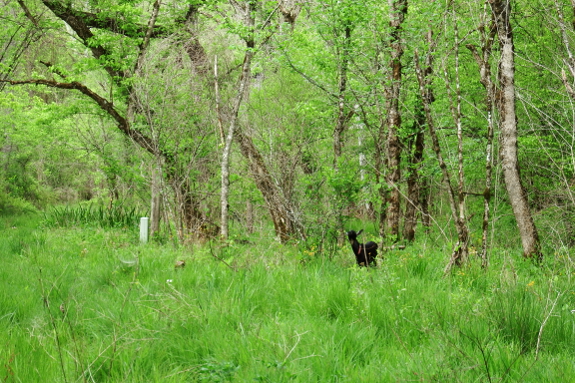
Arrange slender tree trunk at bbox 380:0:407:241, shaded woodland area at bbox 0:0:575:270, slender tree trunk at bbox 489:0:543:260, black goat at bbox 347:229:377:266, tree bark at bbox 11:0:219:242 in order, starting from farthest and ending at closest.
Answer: tree bark at bbox 11:0:219:242
slender tree trunk at bbox 380:0:407:241
shaded woodland area at bbox 0:0:575:270
slender tree trunk at bbox 489:0:543:260
black goat at bbox 347:229:377:266

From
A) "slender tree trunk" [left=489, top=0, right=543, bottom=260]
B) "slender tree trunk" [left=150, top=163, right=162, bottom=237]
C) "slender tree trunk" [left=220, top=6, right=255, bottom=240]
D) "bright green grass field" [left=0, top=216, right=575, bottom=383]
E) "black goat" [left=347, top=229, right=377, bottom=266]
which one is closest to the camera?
"bright green grass field" [left=0, top=216, right=575, bottom=383]

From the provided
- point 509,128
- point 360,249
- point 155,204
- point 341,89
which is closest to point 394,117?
point 509,128

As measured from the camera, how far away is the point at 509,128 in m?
6.47

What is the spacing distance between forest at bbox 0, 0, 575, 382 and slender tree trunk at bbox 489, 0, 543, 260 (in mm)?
27

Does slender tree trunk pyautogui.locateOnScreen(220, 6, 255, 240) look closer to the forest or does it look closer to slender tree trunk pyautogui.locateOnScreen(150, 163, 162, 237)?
the forest

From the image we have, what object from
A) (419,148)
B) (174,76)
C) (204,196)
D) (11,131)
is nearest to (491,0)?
(419,148)

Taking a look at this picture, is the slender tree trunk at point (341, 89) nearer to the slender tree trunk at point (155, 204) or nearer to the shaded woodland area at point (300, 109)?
the shaded woodland area at point (300, 109)

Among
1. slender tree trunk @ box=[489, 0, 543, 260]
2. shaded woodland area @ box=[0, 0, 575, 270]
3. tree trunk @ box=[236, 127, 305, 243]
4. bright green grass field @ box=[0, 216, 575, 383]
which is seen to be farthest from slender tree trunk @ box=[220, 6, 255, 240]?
slender tree trunk @ box=[489, 0, 543, 260]

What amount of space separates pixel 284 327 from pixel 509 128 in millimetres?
4779

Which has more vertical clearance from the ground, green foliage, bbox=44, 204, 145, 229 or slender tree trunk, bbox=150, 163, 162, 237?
slender tree trunk, bbox=150, 163, 162, 237

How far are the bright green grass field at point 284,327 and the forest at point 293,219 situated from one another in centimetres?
2

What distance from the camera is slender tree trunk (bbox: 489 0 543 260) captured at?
631cm

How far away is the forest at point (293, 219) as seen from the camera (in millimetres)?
Result: 3037

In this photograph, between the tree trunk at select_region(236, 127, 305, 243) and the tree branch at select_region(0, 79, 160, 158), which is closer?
the tree trunk at select_region(236, 127, 305, 243)
